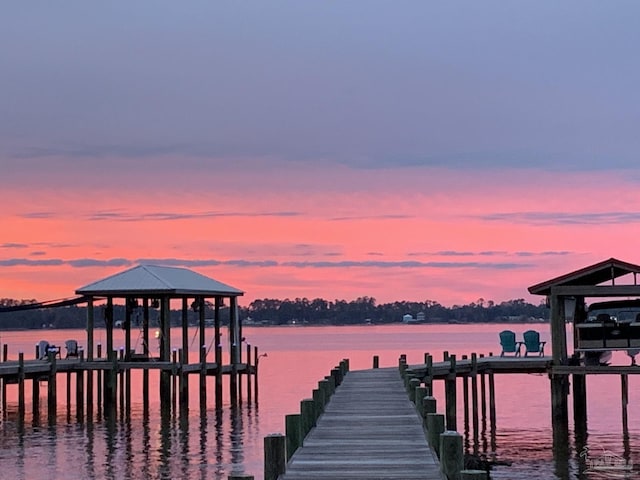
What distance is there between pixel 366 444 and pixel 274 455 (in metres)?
3.87

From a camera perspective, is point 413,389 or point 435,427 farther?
point 413,389

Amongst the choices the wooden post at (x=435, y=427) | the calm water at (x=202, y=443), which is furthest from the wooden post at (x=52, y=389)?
the wooden post at (x=435, y=427)

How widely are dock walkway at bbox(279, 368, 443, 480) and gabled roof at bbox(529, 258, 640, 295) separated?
9944 millimetres

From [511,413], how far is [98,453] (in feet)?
71.2

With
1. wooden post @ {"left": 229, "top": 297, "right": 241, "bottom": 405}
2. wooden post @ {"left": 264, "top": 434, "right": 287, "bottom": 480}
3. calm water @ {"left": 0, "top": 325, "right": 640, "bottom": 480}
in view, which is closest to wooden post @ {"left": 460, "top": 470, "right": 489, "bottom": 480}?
wooden post @ {"left": 264, "top": 434, "right": 287, "bottom": 480}

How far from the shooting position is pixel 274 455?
534 inches

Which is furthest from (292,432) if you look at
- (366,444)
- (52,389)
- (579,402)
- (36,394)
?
(36,394)

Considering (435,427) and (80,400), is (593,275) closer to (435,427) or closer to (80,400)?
(435,427)

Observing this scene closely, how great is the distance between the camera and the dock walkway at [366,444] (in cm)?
1466

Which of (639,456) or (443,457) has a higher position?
(443,457)

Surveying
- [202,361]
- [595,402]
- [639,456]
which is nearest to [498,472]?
[639,456]

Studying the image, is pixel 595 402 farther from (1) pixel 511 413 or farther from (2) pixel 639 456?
(2) pixel 639 456

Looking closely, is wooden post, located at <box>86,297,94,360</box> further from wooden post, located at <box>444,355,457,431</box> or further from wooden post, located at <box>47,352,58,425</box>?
wooden post, located at <box>444,355,457,431</box>

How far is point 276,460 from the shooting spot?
13641 millimetres
